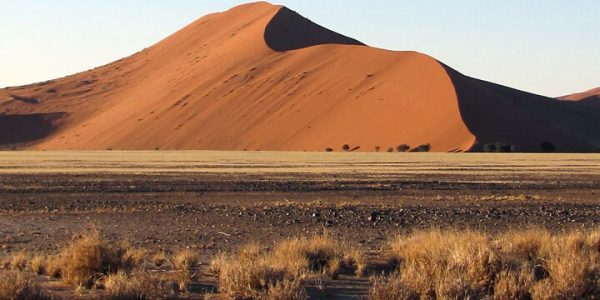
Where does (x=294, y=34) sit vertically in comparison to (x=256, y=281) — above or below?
above

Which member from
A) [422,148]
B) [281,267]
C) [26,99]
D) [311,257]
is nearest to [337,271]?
[311,257]

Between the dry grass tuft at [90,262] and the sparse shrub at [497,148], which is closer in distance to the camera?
the dry grass tuft at [90,262]

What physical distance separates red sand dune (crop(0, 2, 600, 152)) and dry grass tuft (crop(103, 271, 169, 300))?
7968cm

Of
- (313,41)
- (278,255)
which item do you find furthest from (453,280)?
(313,41)

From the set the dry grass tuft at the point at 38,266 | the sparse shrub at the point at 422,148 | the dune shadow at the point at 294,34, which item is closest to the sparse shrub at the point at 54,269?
the dry grass tuft at the point at 38,266

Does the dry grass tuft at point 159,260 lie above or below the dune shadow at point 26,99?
below

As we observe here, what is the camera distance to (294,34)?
445 ft

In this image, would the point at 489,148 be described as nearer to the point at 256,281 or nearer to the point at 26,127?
the point at 26,127

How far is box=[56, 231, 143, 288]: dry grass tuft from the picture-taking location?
11023 millimetres

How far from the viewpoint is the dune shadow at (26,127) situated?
Result: 124000mm

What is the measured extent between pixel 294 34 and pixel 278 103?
3023cm

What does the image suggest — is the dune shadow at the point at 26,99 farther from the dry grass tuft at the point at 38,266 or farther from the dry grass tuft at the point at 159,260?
the dry grass tuft at the point at 38,266

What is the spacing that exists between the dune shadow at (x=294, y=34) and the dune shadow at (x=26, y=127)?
1198 inches

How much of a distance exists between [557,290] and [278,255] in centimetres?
377
